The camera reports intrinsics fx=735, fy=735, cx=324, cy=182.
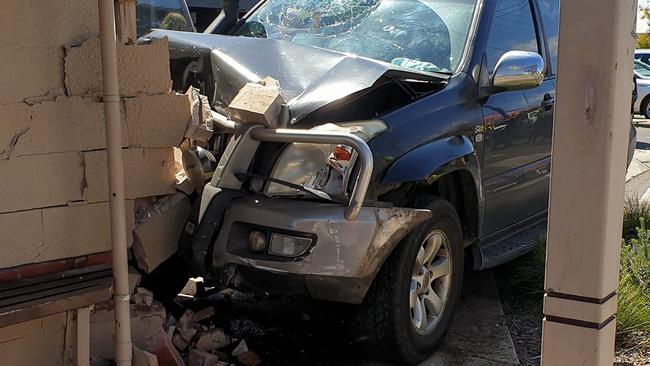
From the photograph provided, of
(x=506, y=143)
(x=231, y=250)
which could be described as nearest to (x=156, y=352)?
(x=231, y=250)

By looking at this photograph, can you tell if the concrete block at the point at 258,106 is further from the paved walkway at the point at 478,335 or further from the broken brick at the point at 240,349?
the paved walkway at the point at 478,335

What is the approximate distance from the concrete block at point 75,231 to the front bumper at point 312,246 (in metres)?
0.49

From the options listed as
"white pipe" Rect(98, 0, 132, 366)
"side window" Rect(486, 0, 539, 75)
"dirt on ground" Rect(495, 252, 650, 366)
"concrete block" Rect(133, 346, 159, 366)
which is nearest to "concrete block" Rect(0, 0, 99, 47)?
"white pipe" Rect(98, 0, 132, 366)

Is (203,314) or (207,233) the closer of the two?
(207,233)

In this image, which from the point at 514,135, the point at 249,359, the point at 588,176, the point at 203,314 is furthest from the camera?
the point at 514,135

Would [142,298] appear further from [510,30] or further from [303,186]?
[510,30]

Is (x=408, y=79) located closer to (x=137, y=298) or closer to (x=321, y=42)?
(x=321, y=42)

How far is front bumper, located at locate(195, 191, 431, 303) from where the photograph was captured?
128 inches

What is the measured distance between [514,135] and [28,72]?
3003mm

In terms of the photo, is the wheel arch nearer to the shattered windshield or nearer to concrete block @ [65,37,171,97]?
the shattered windshield

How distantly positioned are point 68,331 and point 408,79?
2088mm

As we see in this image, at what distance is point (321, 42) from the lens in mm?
4684

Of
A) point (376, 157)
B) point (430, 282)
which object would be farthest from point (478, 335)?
point (376, 157)

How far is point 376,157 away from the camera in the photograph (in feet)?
11.3
